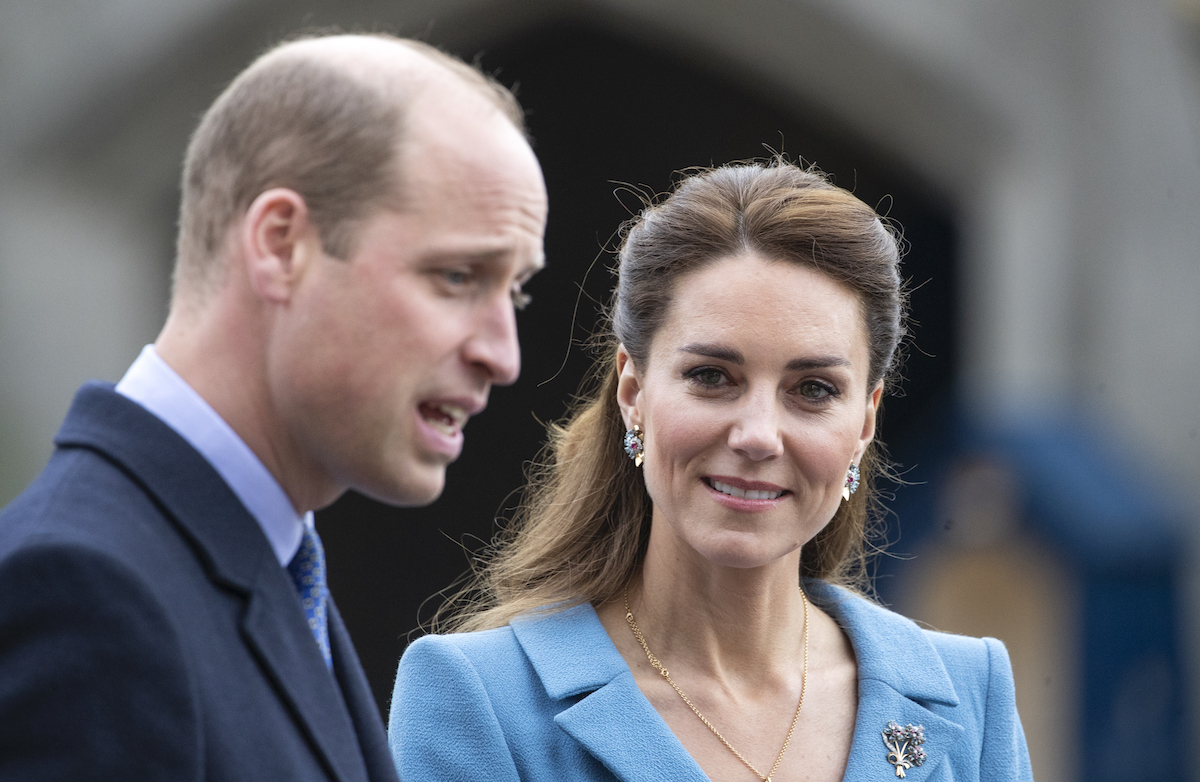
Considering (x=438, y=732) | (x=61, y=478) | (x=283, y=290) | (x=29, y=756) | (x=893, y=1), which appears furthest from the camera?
(x=893, y=1)

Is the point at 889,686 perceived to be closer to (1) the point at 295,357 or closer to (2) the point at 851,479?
(2) the point at 851,479

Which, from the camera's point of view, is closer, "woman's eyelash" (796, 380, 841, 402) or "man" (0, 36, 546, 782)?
"man" (0, 36, 546, 782)

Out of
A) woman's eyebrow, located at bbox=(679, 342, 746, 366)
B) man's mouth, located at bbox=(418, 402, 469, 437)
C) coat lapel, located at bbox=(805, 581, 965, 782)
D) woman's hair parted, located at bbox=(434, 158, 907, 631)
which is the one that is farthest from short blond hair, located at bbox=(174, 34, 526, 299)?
coat lapel, located at bbox=(805, 581, 965, 782)

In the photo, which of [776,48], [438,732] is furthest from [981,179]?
[438,732]

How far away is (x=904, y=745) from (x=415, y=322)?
5.45 ft

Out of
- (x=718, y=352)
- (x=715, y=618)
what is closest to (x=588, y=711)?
(x=715, y=618)

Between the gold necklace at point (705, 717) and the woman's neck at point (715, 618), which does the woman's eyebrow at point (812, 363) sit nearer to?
the woman's neck at point (715, 618)

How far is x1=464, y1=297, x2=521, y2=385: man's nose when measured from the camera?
6.00 feet

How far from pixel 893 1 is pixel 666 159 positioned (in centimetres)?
305

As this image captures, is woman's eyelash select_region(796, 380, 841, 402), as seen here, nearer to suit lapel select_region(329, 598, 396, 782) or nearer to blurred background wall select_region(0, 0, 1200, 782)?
suit lapel select_region(329, 598, 396, 782)

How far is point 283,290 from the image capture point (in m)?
1.74

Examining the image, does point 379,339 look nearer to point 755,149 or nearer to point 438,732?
point 438,732

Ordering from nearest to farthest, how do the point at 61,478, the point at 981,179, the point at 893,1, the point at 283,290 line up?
the point at 61,478, the point at 283,290, the point at 893,1, the point at 981,179

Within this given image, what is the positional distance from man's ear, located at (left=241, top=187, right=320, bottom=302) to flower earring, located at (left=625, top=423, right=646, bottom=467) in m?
1.43
